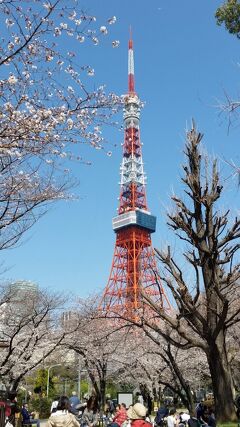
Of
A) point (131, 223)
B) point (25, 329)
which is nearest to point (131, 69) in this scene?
point (131, 223)

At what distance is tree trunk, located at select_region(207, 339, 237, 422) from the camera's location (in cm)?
711

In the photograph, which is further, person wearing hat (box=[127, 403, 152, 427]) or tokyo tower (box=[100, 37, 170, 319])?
tokyo tower (box=[100, 37, 170, 319])

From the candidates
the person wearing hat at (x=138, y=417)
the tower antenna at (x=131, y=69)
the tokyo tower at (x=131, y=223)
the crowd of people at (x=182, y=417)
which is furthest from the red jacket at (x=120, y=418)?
the tower antenna at (x=131, y=69)

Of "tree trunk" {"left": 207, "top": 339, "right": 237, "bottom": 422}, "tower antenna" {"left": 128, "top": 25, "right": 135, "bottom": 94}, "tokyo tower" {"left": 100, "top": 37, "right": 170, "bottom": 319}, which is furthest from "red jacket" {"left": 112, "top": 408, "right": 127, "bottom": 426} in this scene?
"tower antenna" {"left": 128, "top": 25, "right": 135, "bottom": 94}

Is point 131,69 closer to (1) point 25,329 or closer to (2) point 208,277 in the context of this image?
(1) point 25,329

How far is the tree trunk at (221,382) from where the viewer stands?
23.3ft

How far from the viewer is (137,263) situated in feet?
136

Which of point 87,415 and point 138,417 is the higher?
point 138,417

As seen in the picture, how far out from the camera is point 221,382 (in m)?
→ 7.26

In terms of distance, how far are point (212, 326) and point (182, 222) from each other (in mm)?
1796

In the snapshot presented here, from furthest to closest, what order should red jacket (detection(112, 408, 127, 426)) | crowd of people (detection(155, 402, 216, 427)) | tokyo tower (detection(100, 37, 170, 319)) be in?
tokyo tower (detection(100, 37, 170, 319)) → crowd of people (detection(155, 402, 216, 427)) → red jacket (detection(112, 408, 127, 426))

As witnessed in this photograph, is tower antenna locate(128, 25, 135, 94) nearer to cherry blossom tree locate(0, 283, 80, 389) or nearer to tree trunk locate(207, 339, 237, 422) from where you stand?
cherry blossom tree locate(0, 283, 80, 389)

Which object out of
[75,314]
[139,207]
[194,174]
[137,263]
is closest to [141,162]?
[139,207]

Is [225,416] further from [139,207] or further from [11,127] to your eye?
[139,207]
